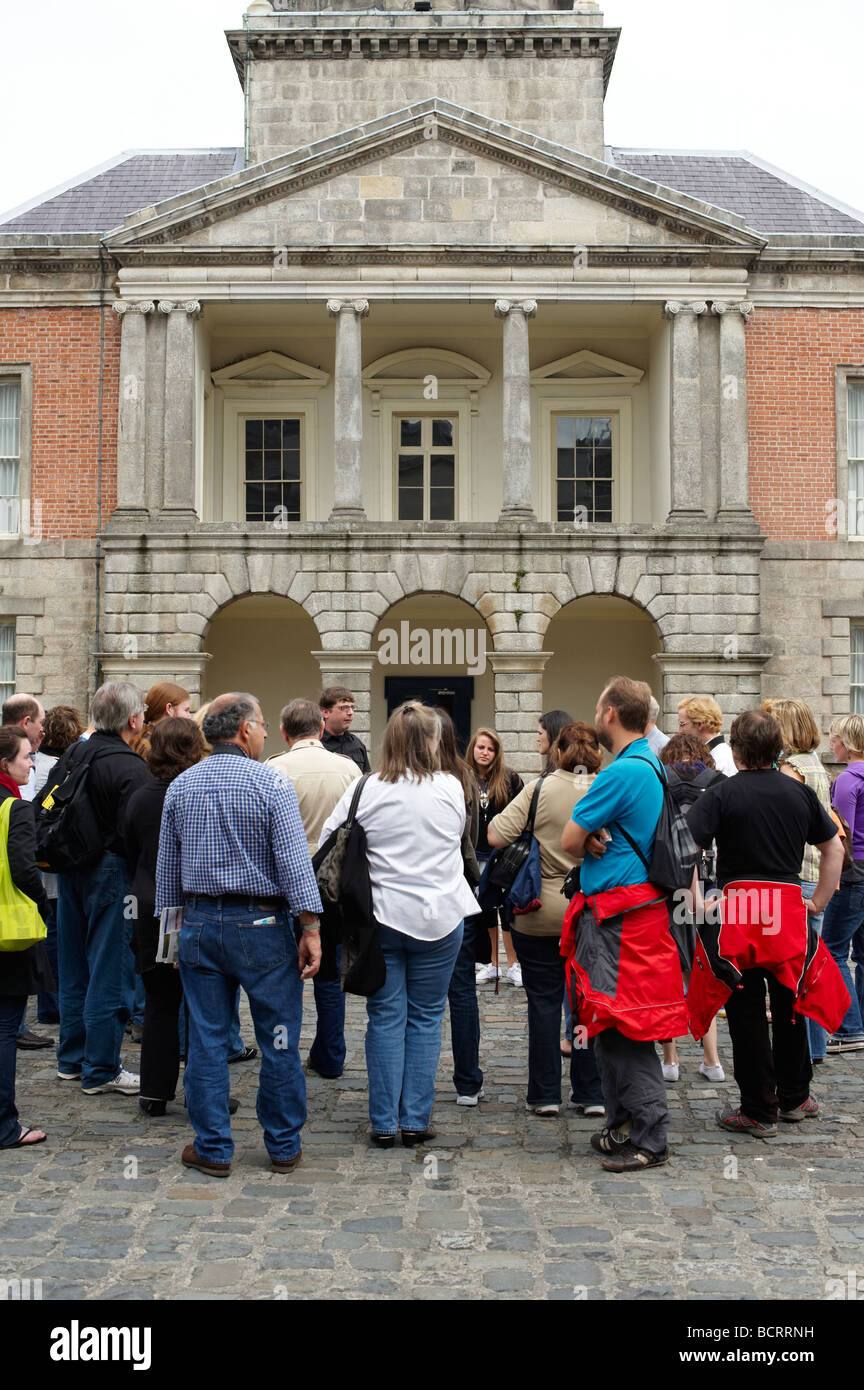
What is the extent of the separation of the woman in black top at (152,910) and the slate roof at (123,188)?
16.3 meters

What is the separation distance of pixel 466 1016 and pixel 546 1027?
443 mm

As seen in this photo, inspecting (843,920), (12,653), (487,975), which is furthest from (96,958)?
(12,653)

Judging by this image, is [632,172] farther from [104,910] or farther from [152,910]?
[152,910]

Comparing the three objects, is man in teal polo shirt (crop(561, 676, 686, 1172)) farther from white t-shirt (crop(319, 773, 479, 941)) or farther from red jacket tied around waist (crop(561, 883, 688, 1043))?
white t-shirt (crop(319, 773, 479, 941))

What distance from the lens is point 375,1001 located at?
6043 mm

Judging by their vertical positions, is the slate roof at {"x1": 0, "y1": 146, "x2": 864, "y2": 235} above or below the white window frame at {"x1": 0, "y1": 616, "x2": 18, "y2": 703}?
above

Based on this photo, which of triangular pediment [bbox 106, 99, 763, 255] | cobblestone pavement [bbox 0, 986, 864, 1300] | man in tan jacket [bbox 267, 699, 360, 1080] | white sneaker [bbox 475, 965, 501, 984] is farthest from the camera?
triangular pediment [bbox 106, 99, 763, 255]

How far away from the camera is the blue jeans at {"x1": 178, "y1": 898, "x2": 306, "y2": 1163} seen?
5.59 m

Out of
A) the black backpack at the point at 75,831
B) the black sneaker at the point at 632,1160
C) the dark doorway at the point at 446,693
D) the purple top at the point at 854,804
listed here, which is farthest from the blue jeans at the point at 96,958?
the dark doorway at the point at 446,693

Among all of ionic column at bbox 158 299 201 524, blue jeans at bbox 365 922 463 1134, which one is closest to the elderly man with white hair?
blue jeans at bbox 365 922 463 1134

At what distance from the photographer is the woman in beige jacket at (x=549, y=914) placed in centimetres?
652

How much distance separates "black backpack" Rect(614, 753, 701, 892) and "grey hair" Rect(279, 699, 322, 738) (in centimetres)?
208

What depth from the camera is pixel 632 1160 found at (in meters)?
5.74
